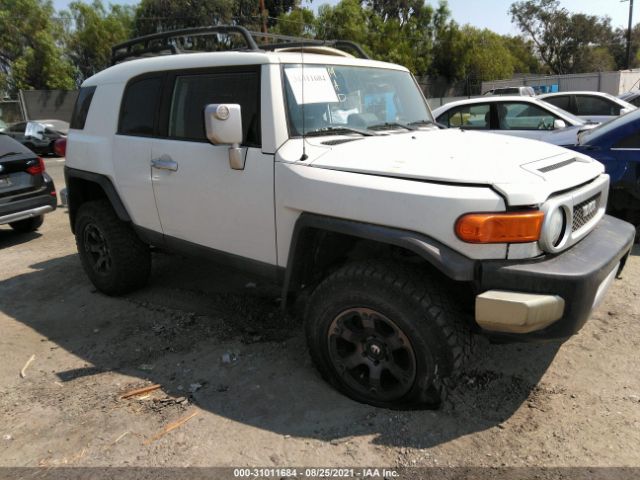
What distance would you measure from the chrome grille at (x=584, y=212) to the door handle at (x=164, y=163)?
2.56 m

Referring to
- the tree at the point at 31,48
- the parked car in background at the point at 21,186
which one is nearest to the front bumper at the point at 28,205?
the parked car in background at the point at 21,186

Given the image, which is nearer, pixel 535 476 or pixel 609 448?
pixel 535 476

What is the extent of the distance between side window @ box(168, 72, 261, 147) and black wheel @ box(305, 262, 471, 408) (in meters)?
1.09

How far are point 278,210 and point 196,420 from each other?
1.27 m

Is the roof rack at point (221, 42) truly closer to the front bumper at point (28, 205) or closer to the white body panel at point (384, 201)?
the white body panel at point (384, 201)

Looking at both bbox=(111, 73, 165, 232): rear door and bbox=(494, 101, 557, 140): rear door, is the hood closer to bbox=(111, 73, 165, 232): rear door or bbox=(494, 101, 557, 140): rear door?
bbox=(111, 73, 165, 232): rear door

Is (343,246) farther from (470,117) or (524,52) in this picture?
(524,52)

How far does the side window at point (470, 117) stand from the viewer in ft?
26.1

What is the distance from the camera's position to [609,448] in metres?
2.45

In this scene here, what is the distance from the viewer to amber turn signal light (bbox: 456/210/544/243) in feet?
7.52

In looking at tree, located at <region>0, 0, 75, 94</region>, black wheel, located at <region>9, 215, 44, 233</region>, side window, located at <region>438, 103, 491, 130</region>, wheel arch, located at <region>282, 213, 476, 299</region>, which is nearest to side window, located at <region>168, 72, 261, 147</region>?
wheel arch, located at <region>282, 213, 476, 299</region>

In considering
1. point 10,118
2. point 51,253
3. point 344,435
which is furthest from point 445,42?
point 344,435

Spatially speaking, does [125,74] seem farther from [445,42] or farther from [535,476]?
[445,42]

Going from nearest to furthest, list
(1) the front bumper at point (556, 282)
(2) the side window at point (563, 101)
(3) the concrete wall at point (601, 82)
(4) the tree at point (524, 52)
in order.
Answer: (1) the front bumper at point (556, 282)
(2) the side window at point (563, 101)
(3) the concrete wall at point (601, 82)
(4) the tree at point (524, 52)
